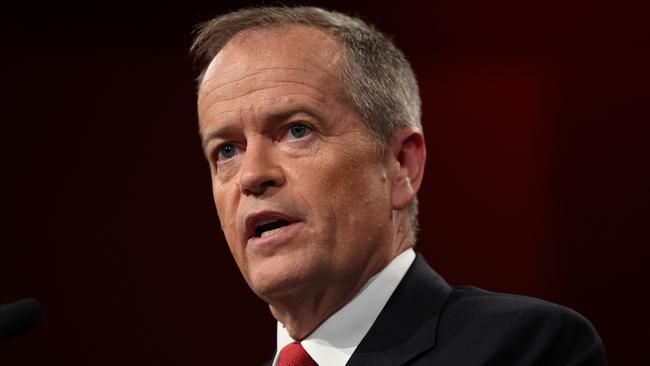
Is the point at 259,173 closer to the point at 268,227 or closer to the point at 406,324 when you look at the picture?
the point at 268,227

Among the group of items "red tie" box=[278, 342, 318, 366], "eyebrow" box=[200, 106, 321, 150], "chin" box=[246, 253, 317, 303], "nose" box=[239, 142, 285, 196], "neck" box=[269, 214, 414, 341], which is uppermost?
"eyebrow" box=[200, 106, 321, 150]

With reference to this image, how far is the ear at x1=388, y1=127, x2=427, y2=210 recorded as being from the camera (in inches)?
78.0

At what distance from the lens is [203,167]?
10.5 feet

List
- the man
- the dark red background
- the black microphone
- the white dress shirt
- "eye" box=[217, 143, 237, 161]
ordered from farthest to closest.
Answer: the dark red background
"eye" box=[217, 143, 237, 161]
the white dress shirt
the man
the black microphone

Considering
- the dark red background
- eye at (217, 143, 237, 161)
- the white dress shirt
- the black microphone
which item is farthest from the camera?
the dark red background

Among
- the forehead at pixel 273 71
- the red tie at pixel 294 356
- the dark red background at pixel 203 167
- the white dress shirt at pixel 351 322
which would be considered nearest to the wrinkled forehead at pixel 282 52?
the forehead at pixel 273 71

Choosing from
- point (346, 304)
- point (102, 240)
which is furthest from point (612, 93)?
point (102, 240)

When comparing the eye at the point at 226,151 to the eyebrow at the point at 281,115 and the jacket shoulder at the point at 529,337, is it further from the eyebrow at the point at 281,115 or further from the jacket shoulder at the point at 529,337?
the jacket shoulder at the point at 529,337

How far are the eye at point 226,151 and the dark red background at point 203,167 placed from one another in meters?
1.22

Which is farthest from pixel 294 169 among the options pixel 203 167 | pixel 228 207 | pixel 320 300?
pixel 203 167

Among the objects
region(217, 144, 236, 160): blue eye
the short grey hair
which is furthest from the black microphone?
the short grey hair

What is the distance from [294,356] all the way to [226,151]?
0.49 metres

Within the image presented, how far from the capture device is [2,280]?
9.84ft

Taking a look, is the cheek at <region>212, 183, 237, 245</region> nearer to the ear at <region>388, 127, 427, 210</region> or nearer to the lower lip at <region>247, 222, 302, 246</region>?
the lower lip at <region>247, 222, 302, 246</region>
